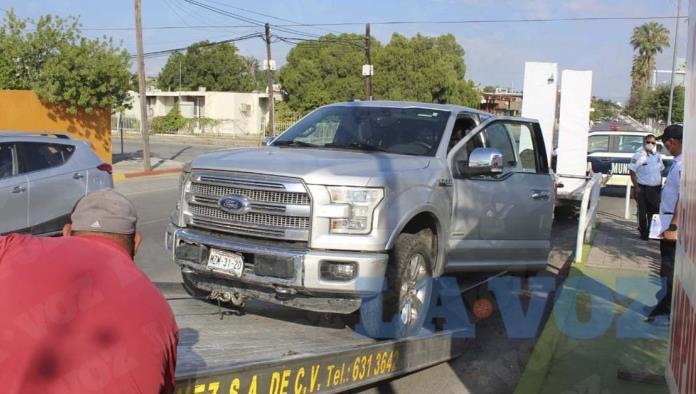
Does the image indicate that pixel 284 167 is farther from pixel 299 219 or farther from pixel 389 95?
pixel 389 95

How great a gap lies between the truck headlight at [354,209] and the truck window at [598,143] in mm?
16495

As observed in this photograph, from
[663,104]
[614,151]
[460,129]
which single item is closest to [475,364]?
[460,129]

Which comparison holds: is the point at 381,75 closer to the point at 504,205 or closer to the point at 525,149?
the point at 525,149

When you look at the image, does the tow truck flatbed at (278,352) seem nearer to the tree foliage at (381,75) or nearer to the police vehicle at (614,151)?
the police vehicle at (614,151)

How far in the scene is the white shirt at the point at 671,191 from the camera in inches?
237

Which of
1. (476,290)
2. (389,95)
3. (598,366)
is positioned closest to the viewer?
(598,366)

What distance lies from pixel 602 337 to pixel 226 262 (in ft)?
11.4

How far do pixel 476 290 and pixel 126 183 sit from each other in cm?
1519

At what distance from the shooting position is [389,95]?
175 feet

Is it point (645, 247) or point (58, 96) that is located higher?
point (58, 96)

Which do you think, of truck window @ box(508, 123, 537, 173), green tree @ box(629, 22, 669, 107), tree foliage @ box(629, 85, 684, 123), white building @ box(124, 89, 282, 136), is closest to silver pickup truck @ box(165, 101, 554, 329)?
truck window @ box(508, 123, 537, 173)

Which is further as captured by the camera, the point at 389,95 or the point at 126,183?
the point at 389,95

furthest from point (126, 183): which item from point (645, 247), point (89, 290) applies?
point (89, 290)

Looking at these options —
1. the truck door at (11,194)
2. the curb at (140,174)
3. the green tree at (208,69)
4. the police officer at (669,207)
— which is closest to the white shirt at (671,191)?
the police officer at (669,207)
